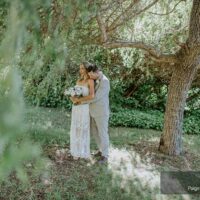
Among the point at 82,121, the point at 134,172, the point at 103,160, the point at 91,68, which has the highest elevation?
the point at 91,68

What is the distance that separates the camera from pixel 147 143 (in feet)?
Result: 28.3

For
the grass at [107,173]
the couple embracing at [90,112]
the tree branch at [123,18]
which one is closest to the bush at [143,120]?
the grass at [107,173]

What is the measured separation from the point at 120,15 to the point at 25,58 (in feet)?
13.5

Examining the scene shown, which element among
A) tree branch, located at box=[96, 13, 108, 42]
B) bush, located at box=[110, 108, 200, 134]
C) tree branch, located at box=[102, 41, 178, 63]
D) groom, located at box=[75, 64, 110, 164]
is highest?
tree branch, located at box=[96, 13, 108, 42]

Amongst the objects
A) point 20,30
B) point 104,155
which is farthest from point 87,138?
point 20,30

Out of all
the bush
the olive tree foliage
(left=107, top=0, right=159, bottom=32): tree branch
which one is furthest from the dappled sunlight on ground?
the olive tree foliage

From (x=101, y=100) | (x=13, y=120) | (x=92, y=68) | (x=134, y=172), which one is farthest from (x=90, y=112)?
(x=13, y=120)

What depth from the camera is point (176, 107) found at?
24.5 feet

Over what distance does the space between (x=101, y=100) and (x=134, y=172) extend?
1.24 metres

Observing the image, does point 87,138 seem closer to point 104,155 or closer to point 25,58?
point 104,155

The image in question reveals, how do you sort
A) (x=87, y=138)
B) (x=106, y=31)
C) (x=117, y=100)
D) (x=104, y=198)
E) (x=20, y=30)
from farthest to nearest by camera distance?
(x=117, y=100) < (x=87, y=138) < (x=106, y=31) < (x=104, y=198) < (x=20, y=30)

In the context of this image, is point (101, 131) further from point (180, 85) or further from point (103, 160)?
point (180, 85)

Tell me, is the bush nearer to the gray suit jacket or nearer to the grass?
the grass

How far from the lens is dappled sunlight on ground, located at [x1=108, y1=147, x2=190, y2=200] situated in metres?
5.77
